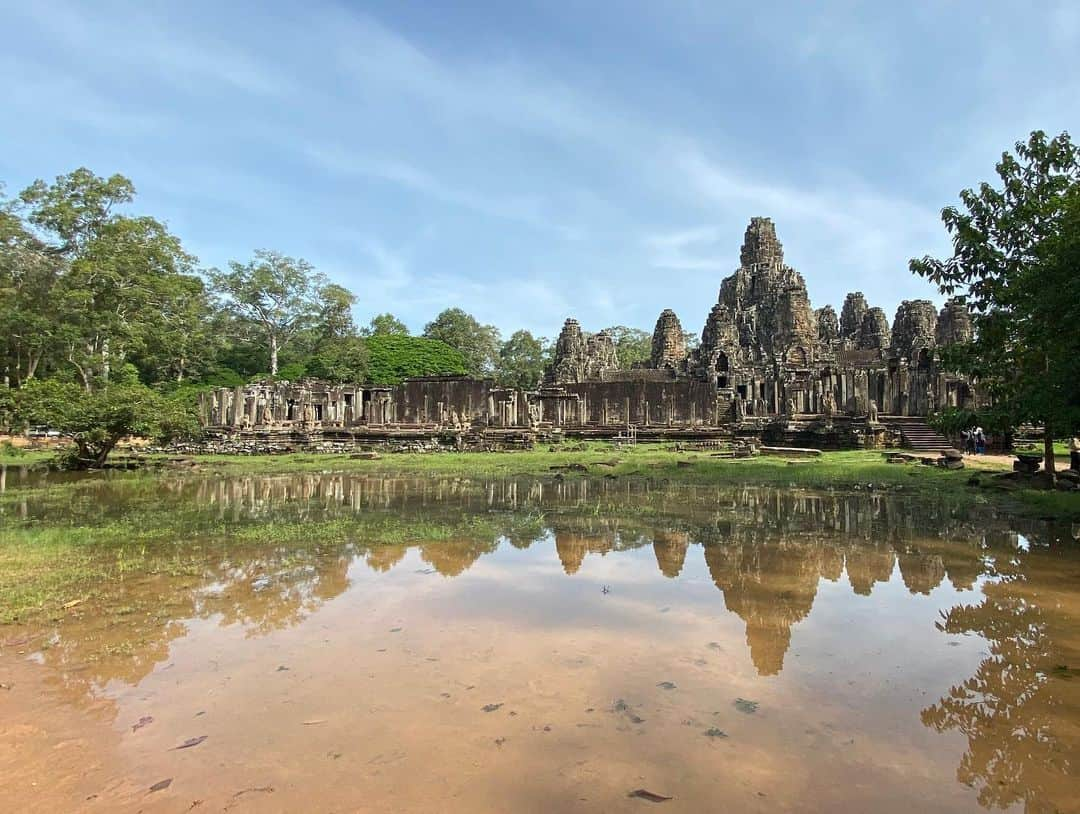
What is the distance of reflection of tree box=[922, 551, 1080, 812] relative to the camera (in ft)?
10.3

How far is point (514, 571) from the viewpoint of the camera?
7469 millimetres

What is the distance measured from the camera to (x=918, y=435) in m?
27.9

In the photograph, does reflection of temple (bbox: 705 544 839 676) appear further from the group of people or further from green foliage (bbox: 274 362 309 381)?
green foliage (bbox: 274 362 309 381)

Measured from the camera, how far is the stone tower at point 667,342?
51312 mm

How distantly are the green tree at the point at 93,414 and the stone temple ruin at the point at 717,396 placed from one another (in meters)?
10.3

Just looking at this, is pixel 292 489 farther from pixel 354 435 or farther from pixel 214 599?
pixel 354 435

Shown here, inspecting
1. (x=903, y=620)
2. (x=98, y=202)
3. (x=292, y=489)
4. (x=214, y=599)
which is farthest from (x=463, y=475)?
(x=98, y=202)

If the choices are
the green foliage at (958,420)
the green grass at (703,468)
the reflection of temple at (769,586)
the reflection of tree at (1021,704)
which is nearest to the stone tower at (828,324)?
the green grass at (703,468)

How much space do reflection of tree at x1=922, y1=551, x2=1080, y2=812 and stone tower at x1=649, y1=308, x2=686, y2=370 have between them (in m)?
45.6

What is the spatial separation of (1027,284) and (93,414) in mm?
23461

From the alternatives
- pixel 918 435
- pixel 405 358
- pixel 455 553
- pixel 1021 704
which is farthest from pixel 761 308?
pixel 1021 704

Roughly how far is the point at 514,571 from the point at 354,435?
1058 inches

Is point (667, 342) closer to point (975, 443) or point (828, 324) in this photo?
point (828, 324)

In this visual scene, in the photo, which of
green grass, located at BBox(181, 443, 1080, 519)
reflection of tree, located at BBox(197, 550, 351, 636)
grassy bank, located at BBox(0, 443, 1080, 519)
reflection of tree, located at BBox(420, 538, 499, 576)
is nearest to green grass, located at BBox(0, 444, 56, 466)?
grassy bank, located at BBox(0, 443, 1080, 519)
